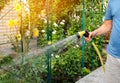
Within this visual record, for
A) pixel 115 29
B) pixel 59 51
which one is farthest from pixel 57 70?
pixel 115 29

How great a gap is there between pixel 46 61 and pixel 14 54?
49 cm

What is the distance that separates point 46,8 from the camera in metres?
5.64

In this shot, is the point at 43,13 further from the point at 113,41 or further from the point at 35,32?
the point at 113,41

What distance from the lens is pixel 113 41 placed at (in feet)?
12.2

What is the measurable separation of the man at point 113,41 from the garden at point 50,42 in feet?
2.07

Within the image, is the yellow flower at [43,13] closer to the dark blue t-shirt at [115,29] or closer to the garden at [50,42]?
the garden at [50,42]

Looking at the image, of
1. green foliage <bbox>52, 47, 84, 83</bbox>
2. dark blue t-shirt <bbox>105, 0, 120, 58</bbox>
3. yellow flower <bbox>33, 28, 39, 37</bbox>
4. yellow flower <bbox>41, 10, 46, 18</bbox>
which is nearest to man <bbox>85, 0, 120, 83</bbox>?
dark blue t-shirt <bbox>105, 0, 120, 58</bbox>

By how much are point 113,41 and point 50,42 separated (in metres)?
2.14

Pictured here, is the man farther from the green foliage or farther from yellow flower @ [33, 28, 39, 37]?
the green foliage

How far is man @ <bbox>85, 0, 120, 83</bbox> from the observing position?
3658 millimetres

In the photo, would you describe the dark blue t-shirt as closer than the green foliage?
Yes

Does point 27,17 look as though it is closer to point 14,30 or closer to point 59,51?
point 14,30

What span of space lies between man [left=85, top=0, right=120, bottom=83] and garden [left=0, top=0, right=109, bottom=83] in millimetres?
630

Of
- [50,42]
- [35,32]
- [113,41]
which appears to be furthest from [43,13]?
[113,41]
